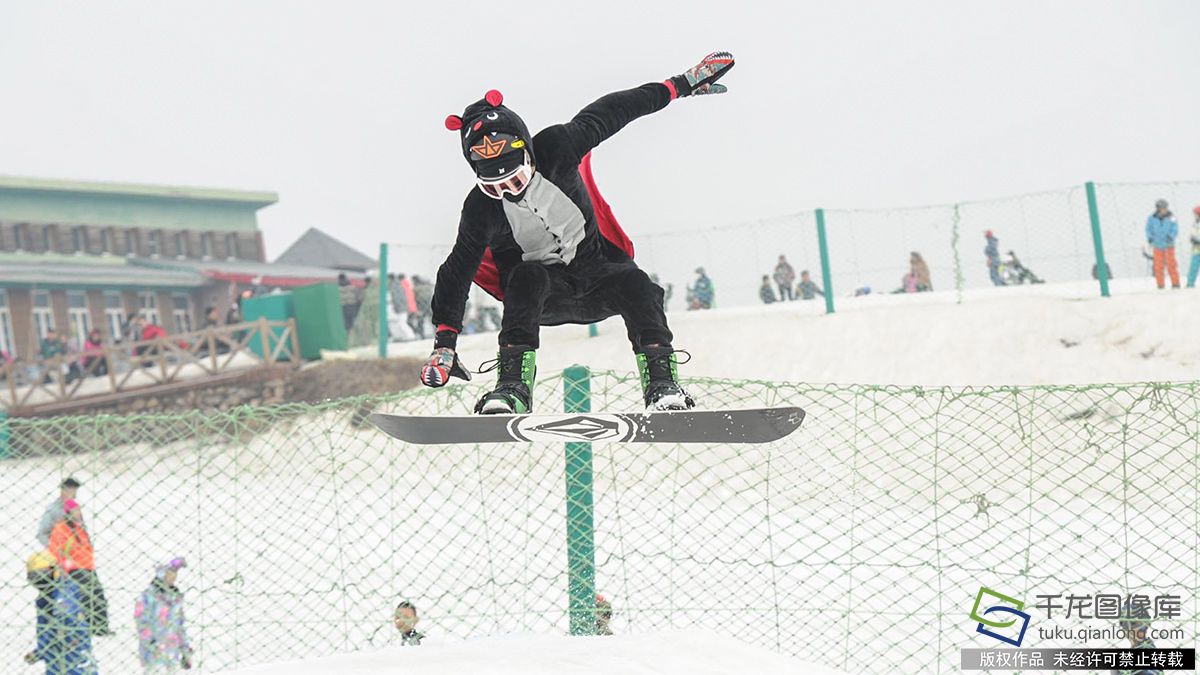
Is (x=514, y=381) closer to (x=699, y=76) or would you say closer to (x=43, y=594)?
(x=699, y=76)

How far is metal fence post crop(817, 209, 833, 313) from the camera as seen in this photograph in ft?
41.5

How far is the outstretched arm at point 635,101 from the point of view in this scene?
3.91m

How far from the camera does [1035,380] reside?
36.1 ft

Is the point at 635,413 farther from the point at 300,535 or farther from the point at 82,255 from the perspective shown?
the point at 82,255

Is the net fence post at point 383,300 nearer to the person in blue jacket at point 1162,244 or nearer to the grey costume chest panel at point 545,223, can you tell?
the person in blue jacket at point 1162,244

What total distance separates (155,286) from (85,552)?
24.0 metres

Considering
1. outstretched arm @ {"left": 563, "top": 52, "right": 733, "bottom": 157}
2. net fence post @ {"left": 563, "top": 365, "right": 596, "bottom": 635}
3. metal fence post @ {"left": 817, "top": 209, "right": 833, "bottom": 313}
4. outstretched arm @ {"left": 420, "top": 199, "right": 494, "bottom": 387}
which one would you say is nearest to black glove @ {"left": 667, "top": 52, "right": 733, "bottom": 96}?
outstretched arm @ {"left": 563, "top": 52, "right": 733, "bottom": 157}

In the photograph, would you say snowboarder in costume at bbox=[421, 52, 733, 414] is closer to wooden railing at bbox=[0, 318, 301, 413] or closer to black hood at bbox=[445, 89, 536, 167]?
black hood at bbox=[445, 89, 536, 167]

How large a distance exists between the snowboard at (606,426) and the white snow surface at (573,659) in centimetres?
81

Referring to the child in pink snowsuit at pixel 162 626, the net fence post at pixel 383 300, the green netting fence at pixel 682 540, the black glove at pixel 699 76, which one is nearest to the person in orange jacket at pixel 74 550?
the child in pink snowsuit at pixel 162 626

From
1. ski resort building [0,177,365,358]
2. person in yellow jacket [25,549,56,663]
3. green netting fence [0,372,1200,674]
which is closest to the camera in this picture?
person in yellow jacket [25,549,56,663]

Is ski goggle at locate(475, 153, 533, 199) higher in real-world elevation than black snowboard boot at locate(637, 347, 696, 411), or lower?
higher

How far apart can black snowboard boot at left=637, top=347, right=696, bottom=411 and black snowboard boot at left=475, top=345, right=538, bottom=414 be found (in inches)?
17.2

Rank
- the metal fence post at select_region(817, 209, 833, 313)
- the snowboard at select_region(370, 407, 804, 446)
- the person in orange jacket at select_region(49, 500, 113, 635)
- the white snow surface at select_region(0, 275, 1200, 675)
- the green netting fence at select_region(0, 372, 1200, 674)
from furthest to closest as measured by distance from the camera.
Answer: the metal fence post at select_region(817, 209, 833, 313), the white snow surface at select_region(0, 275, 1200, 675), the green netting fence at select_region(0, 372, 1200, 674), the person in orange jacket at select_region(49, 500, 113, 635), the snowboard at select_region(370, 407, 804, 446)
